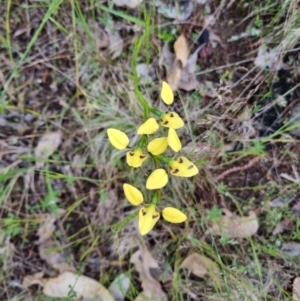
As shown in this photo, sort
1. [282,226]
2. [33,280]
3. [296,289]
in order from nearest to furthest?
[296,289]
[282,226]
[33,280]

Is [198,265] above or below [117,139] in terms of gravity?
below

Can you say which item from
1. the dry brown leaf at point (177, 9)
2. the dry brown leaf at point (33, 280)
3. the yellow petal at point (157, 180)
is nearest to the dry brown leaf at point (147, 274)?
the dry brown leaf at point (33, 280)

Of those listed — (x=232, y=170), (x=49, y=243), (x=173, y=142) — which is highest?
(x=173, y=142)

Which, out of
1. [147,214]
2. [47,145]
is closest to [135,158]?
[147,214]

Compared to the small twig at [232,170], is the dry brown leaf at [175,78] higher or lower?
higher

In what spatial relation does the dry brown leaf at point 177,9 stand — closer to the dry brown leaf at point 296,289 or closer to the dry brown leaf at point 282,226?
the dry brown leaf at point 282,226

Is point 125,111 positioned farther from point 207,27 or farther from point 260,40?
point 260,40

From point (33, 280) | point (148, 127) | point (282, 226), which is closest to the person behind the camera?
point (148, 127)

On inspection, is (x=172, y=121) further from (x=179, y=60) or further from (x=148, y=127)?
(x=179, y=60)
